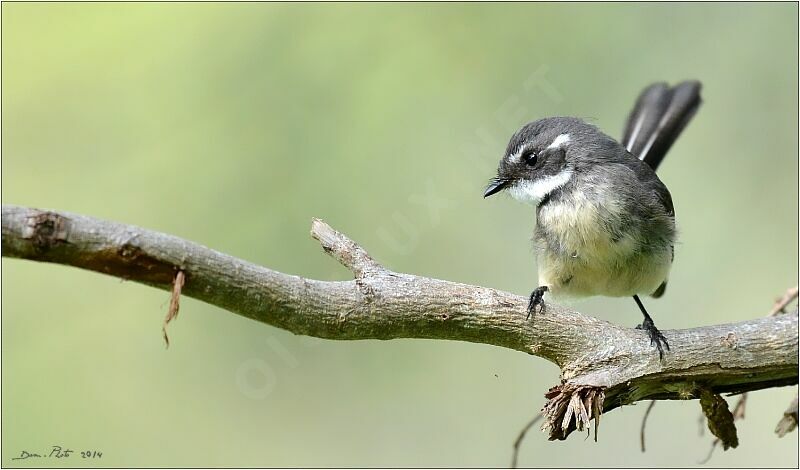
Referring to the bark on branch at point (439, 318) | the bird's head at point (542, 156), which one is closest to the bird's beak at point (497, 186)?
the bird's head at point (542, 156)

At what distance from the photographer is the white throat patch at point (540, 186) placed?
12.9 feet

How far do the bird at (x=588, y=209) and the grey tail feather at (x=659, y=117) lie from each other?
63 centimetres

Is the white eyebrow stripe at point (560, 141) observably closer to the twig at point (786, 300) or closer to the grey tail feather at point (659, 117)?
the grey tail feather at point (659, 117)

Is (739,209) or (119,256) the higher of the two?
(739,209)

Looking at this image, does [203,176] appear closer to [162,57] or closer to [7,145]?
[162,57]

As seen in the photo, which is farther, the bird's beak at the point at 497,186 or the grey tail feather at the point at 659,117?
the grey tail feather at the point at 659,117

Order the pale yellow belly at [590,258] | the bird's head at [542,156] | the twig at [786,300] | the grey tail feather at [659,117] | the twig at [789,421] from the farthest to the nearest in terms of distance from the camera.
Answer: the grey tail feather at [659,117], the bird's head at [542,156], the pale yellow belly at [590,258], the twig at [786,300], the twig at [789,421]

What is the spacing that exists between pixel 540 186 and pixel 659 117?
3.83 feet

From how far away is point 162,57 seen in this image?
482cm

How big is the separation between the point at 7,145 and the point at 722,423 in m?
3.95

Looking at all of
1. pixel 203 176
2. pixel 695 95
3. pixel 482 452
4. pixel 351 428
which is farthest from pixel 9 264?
pixel 695 95
